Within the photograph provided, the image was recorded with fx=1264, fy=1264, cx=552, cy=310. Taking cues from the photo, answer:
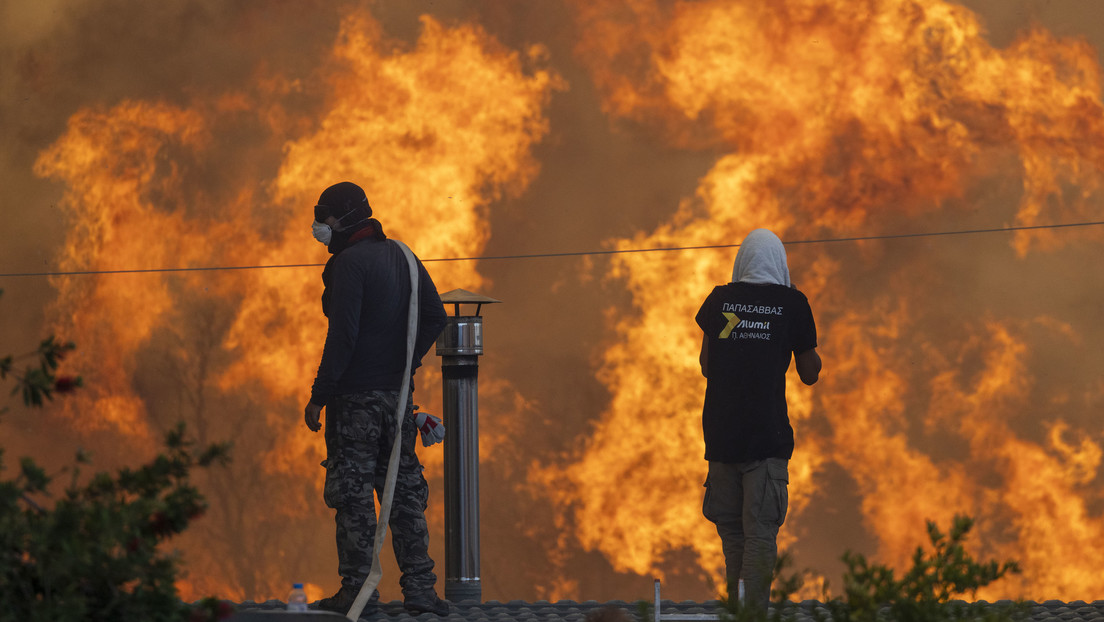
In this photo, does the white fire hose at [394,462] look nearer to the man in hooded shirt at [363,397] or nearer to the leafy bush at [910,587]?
the man in hooded shirt at [363,397]

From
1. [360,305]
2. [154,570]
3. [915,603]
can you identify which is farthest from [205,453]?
[360,305]

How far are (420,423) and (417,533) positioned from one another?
541 mm

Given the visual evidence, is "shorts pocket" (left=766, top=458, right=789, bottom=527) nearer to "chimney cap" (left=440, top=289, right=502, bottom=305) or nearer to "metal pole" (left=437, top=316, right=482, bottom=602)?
"metal pole" (left=437, top=316, right=482, bottom=602)

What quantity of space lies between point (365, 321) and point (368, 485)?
0.78m

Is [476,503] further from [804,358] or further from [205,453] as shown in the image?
[205,453]

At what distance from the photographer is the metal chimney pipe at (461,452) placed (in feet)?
23.0

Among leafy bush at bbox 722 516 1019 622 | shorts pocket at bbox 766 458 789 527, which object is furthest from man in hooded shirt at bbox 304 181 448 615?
leafy bush at bbox 722 516 1019 622

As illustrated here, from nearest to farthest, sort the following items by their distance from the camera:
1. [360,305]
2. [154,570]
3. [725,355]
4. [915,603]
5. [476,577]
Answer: [154,570], [915,603], [725,355], [360,305], [476,577]

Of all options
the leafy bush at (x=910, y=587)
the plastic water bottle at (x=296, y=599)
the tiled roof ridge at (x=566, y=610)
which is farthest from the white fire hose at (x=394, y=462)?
the leafy bush at (x=910, y=587)

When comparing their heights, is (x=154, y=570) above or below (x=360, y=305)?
below

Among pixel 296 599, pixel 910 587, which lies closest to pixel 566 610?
pixel 296 599

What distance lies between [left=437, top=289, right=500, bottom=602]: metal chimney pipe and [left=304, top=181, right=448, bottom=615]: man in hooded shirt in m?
0.85

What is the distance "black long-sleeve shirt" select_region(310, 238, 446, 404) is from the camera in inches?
230

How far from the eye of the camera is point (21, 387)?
8.92 ft
